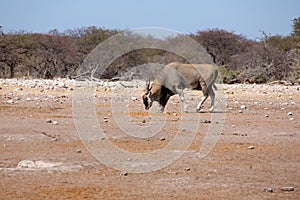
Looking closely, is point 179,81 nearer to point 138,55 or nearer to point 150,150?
point 150,150

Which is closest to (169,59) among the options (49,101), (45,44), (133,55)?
(133,55)

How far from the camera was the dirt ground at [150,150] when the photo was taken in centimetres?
709

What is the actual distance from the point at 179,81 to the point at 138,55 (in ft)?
62.7

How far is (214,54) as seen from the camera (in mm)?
44250

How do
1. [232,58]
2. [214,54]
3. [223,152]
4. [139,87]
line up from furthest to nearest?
[214,54] < [232,58] < [139,87] < [223,152]

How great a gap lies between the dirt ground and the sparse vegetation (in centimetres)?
1917

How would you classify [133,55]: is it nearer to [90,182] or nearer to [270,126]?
[270,126]

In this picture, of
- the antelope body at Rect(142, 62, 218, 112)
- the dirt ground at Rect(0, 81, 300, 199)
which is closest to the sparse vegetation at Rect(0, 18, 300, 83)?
the antelope body at Rect(142, 62, 218, 112)

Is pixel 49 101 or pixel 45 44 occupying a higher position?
pixel 45 44

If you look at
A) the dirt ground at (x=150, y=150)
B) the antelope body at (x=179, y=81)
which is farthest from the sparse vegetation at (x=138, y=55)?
the dirt ground at (x=150, y=150)

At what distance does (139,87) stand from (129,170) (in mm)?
16929

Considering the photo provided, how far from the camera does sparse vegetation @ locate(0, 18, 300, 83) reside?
35.0 metres

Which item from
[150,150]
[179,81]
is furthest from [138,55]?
[150,150]

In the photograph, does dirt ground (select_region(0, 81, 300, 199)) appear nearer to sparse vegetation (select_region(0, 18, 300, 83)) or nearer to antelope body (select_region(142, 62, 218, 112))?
antelope body (select_region(142, 62, 218, 112))
